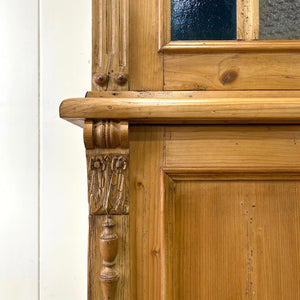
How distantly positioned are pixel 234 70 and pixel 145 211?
0.26 meters

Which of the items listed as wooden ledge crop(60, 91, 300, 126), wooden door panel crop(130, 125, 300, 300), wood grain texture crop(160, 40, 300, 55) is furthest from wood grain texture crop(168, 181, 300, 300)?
wood grain texture crop(160, 40, 300, 55)

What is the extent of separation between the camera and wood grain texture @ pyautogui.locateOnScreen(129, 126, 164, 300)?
41 centimetres

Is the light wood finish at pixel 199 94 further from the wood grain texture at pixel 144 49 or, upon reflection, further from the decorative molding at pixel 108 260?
the decorative molding at pixel 108 260

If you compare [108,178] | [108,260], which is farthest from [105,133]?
[108,260]

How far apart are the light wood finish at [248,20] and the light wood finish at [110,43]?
0.58ft

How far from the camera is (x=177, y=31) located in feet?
1.43

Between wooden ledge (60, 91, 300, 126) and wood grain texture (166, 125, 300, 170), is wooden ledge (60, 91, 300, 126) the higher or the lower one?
the higher one

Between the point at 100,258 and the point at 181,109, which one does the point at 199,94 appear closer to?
the point at 181,109

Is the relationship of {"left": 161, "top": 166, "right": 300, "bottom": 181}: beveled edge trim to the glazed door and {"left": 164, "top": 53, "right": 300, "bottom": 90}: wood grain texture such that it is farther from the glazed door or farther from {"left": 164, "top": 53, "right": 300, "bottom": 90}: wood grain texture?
{"left": 164, "top": 53, "right": 300, "bottom": 90}: wood grain texture

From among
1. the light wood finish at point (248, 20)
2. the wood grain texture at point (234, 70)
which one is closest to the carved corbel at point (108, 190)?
the wood grain texture at point (234, 70)

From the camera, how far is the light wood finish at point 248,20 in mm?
430

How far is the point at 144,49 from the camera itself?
430mm

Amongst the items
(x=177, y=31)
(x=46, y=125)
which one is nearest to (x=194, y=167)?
(x=177, y=31)

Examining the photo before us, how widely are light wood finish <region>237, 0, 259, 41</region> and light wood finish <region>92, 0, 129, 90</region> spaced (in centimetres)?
18
